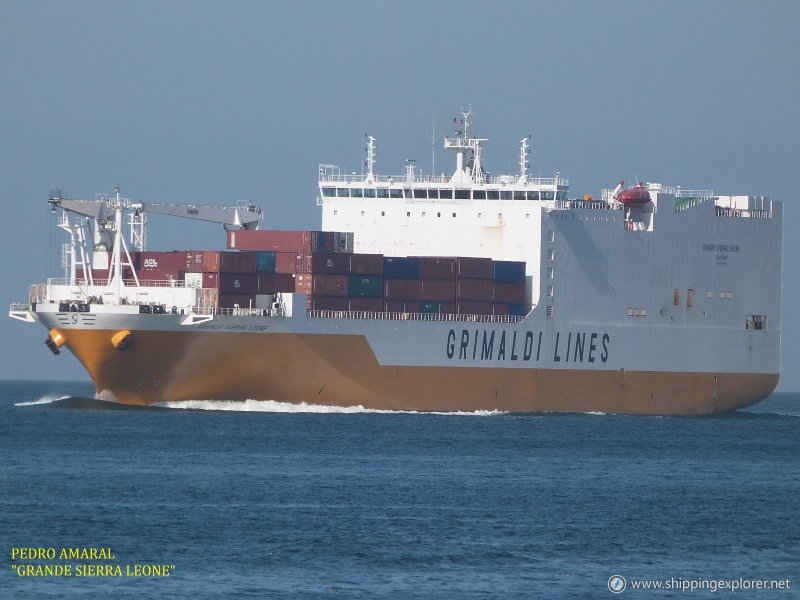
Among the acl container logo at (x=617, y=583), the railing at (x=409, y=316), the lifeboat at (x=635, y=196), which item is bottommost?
the acl container logo at (x=617, y=583)

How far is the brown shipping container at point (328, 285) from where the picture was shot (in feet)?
169

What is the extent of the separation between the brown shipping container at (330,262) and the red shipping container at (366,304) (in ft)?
3.45

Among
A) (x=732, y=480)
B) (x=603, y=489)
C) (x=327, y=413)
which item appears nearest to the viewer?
(x=603, y=489)

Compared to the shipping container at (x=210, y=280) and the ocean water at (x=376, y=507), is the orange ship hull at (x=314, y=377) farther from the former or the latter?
the shipping container at (x=210, y=280)

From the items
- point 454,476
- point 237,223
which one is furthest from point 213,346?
point 454,476

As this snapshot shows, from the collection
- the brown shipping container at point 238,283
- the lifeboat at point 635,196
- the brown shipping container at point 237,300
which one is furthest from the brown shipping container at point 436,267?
the lifeboat at point 635,196

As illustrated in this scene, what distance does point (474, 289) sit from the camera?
53719 mm

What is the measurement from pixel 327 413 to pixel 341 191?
9.90 meters

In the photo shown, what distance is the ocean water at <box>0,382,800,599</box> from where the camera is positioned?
26000mm

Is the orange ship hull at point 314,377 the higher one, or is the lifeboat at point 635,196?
the lifeboat at point 635,196

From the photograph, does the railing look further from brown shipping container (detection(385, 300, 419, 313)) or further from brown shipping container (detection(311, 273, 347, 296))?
brown shipping container (detection(311, 273, 347, 296))

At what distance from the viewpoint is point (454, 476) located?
38.4m

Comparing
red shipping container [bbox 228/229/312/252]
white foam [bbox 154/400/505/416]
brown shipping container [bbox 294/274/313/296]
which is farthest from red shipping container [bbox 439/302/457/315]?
red shipping container [bbox 228/229/312/252]

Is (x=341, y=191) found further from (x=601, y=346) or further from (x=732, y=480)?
(x=732, y=480)
